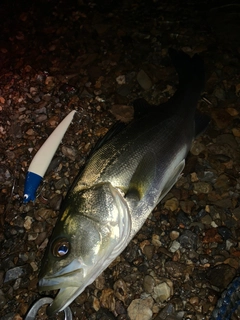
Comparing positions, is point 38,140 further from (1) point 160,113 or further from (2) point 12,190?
(1) point 160,113

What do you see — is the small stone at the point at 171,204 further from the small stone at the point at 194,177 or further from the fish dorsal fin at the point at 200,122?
the fish dorsal fin at the point at 200,122

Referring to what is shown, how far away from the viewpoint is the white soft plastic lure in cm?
310

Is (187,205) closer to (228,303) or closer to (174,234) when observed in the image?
(174,234)

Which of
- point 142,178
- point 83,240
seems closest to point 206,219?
point 142,178

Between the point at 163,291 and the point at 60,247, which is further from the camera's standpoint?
the point at 163,291

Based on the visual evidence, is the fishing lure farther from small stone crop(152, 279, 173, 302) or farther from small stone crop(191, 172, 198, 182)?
small stone crop(191, 172, 198, 182)

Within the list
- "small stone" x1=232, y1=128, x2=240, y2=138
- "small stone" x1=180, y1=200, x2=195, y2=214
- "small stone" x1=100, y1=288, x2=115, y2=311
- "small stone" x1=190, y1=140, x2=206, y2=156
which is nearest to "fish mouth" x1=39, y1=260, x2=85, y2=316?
"small stone" x1=100, y1=288, x2=115, y2=311

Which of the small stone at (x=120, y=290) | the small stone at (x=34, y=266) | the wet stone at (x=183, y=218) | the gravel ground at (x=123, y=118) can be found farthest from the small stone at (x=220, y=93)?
the small stone at (x=34, y=266)

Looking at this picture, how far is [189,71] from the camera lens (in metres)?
3.27

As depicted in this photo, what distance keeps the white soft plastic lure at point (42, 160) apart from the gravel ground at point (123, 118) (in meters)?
0.10

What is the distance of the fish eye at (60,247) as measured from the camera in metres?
2.17

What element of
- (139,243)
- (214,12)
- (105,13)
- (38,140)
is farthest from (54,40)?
(139,243)

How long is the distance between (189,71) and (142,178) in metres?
1.46

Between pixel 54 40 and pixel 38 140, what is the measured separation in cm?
174
